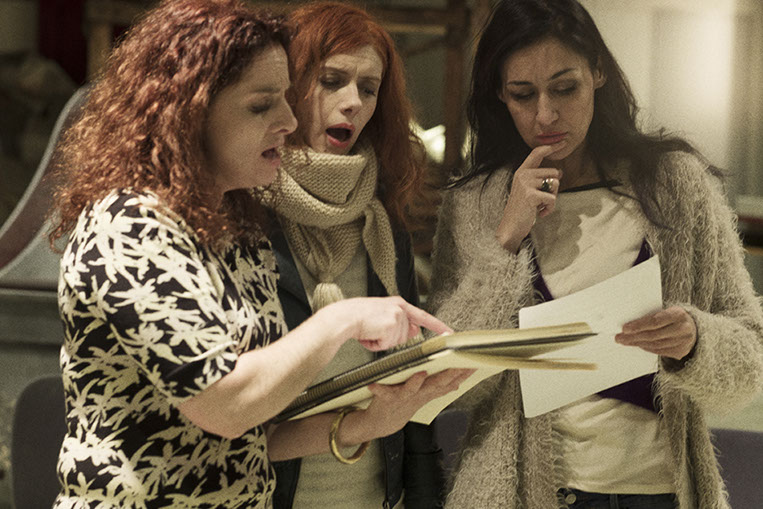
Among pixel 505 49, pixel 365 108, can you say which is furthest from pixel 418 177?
pixel 505 49

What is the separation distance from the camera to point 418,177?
1.66 metres

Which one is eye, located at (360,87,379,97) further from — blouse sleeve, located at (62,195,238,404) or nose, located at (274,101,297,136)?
blouse sleeve, located at (62,195,238,404)

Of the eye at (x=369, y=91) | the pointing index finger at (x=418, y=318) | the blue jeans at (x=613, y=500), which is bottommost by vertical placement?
the blue jeans at (x=613, y=500)

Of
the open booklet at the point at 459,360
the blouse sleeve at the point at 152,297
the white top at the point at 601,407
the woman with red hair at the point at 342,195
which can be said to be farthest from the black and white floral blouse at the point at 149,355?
the white top at the point at 601,407

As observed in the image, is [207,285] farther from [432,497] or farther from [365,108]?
[432,497]

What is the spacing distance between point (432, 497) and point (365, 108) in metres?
0.73

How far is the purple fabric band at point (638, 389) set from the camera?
1.51 meters

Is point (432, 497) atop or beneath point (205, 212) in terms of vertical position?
beneath

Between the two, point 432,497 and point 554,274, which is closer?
point 554,274

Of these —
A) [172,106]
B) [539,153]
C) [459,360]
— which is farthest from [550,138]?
[172,106]

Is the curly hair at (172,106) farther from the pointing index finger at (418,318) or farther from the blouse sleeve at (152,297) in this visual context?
the pointing index finger at (418,318)

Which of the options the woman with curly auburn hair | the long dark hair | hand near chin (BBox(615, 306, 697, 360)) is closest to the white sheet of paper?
hand near chin (BBox(615, 306, 697, 360))

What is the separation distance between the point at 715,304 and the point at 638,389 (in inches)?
7.8

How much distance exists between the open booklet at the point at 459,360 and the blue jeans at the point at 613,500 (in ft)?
0.99
